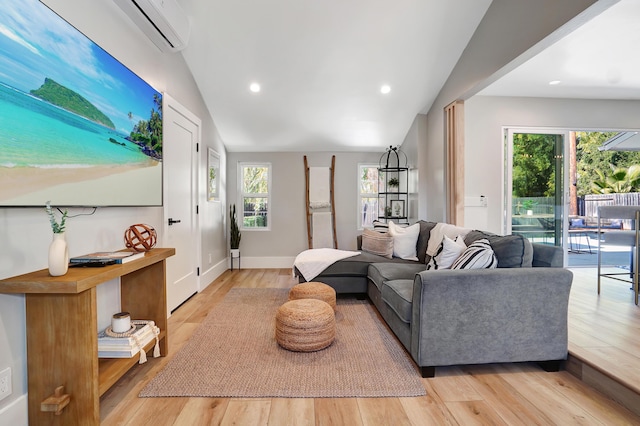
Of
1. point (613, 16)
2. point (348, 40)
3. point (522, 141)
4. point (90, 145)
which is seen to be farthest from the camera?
point (522, 141)

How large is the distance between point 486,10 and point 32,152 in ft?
12.4

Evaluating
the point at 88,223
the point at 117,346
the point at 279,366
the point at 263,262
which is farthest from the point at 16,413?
the point at 263,262

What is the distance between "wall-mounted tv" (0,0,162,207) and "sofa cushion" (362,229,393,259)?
2.57 metres

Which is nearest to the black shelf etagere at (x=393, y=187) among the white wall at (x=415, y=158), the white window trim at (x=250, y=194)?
the white wall at (x=415, y=158)

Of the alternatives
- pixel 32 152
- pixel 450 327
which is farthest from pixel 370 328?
pixel 32 152

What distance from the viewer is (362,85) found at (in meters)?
4.01

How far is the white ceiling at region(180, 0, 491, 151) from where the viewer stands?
309cm

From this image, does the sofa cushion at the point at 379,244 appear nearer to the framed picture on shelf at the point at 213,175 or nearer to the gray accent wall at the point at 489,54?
the gray accent wall at the point at 489,54

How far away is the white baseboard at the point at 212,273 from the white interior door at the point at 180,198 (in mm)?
198

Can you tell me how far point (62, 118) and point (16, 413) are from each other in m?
1.42

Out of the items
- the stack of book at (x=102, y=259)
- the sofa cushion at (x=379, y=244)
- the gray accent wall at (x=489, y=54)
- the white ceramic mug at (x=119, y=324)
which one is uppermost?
the gray accent wall at (x=489, y=54)

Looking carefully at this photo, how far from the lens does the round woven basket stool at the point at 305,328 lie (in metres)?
2.26

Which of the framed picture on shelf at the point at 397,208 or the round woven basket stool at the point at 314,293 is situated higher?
the framed picture on shelf at the point at 397,208

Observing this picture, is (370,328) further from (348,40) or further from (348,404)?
(348,40)
